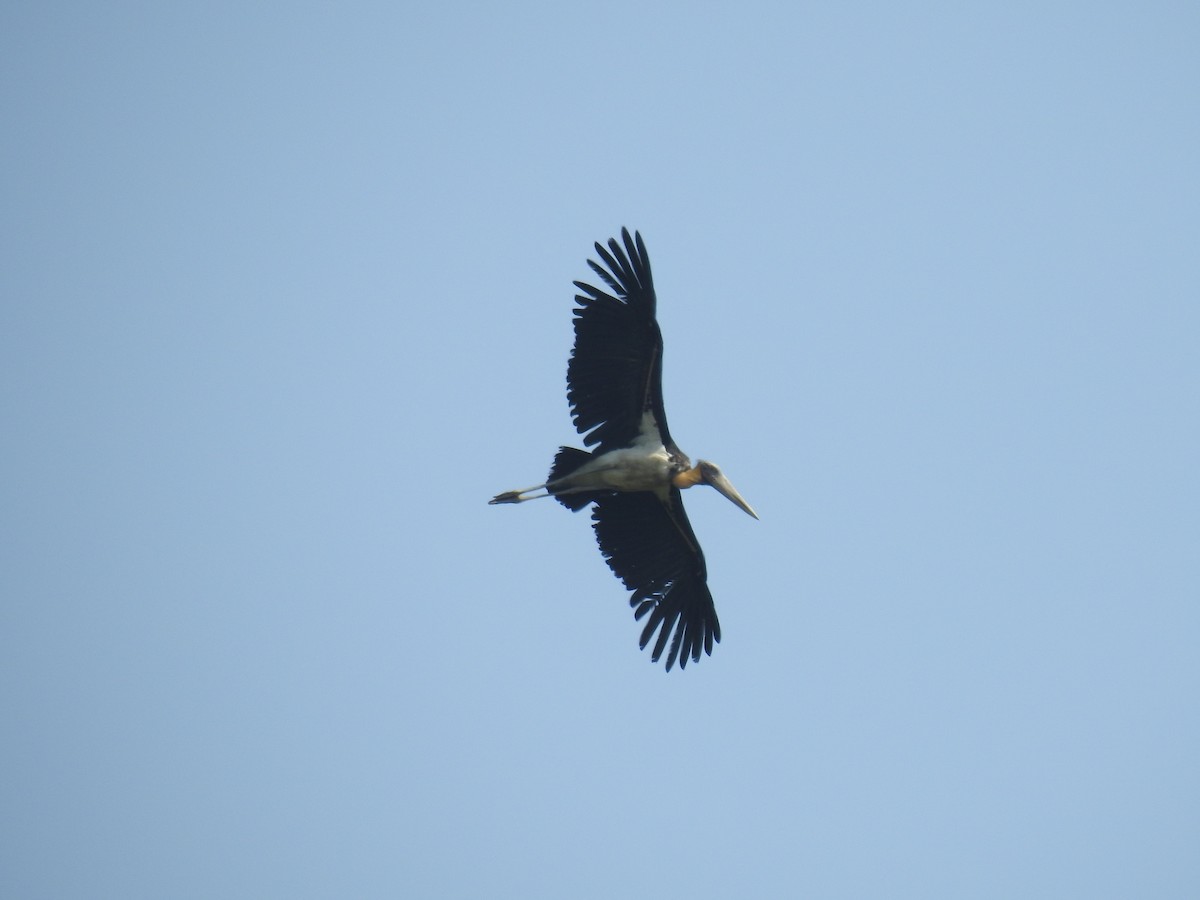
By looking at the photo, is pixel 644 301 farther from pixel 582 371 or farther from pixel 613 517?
pixel 613 517

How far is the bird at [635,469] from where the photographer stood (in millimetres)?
16578

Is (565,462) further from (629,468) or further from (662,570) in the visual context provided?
(662,570)

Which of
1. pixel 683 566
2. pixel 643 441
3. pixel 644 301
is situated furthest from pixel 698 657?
pixel 644 301

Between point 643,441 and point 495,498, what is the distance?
181 cm

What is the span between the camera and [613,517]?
59.6 feet

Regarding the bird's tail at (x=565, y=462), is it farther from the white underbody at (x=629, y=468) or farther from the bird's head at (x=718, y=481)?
the bird's head at (x=718, y=481)

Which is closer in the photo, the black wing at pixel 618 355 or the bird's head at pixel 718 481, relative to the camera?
the black wing at pixel 618 355

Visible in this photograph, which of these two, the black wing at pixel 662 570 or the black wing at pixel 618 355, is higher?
the black wing at pixel 618 355

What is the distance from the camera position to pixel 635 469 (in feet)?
56.9

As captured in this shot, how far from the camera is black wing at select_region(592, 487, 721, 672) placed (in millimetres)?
18203

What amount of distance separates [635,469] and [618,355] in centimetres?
135

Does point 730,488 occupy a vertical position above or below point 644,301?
below

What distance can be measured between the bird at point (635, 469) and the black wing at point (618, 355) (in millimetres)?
11

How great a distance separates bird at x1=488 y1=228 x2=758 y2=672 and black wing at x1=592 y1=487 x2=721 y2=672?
12 millimetres
